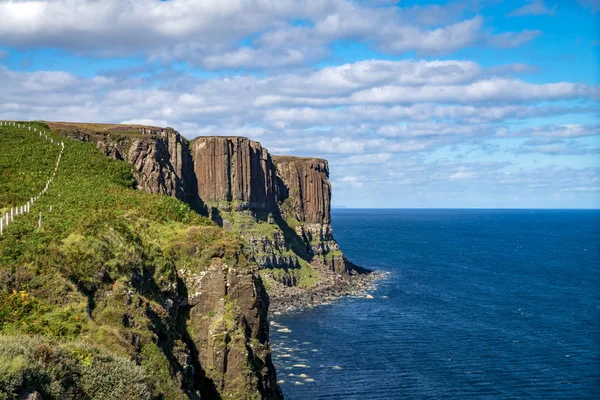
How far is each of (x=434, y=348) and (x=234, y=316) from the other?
68.5 metres

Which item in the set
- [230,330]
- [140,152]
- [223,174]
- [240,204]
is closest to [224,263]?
[230,330]

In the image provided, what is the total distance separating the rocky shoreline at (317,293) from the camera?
14225 centimetres

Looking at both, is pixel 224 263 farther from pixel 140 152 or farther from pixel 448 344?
pixel 140 152

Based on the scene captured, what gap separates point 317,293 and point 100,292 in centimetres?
12621

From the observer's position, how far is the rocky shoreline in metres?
142

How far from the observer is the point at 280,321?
12575cm

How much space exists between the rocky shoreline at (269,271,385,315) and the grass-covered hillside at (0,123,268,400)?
294 ft

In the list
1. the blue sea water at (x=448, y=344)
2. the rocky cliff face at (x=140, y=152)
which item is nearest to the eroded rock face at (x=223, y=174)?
the rocky cliff face at (x=140, y=152)

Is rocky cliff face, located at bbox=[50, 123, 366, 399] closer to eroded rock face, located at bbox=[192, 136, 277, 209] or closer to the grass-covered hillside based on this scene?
eroded rock face, located at bbox=[192, 136, 277, 209]

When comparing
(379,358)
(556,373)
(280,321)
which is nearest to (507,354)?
(556,373)

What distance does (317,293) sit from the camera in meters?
158

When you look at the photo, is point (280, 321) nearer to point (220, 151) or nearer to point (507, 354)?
point (507, 354)

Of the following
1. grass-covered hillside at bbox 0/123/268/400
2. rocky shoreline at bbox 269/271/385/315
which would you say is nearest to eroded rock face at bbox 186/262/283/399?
grass-covered hillside at bbox 0/123/268/400

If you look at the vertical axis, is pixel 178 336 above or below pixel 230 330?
above
